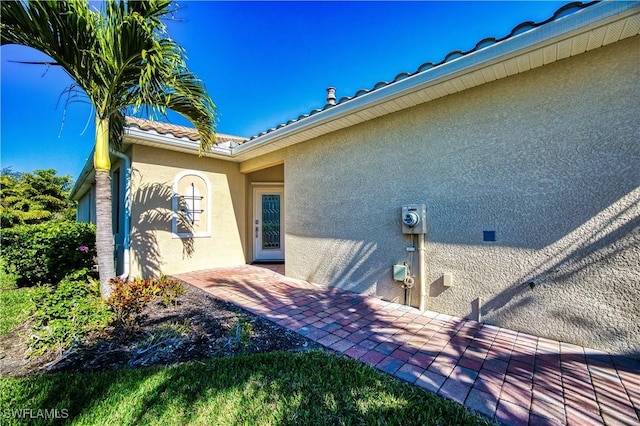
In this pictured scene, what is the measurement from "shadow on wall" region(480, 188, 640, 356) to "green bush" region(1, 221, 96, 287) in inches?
403

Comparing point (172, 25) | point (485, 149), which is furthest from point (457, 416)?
point (172, 25)

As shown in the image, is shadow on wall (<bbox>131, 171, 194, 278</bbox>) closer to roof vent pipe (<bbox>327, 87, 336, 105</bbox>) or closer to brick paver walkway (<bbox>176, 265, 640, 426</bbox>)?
brick paver walkway (<bbox>176, 265, 640, 426</bbox>)

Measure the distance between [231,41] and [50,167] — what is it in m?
29.7

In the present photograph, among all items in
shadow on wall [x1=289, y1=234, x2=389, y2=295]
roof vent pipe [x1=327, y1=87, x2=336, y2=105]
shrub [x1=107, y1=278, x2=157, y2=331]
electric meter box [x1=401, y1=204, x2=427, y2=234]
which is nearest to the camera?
shrub [x1=107, y1=278, x2=157, y2=331]

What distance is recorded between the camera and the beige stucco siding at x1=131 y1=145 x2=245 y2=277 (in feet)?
24.2

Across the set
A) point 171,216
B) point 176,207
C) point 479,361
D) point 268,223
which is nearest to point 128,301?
Result: point 171,216

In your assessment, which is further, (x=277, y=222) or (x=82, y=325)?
(x=277, y=222)

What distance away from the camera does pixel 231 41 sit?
837 cm

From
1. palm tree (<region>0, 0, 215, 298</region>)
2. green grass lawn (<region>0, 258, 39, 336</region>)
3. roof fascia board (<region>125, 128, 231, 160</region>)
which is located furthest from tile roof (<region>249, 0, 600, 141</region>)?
green grass lawn (<region>0, 258, 39, 336</region>)

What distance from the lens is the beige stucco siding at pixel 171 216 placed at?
7.37 metres

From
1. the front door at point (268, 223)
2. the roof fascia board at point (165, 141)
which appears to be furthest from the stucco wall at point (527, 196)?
the front door at point (268, 223)

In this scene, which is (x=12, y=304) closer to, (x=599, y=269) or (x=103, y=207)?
(x=103, y=207)

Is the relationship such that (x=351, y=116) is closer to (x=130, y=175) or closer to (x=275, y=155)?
(x=275, y=155)

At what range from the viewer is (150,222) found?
7.57 m
